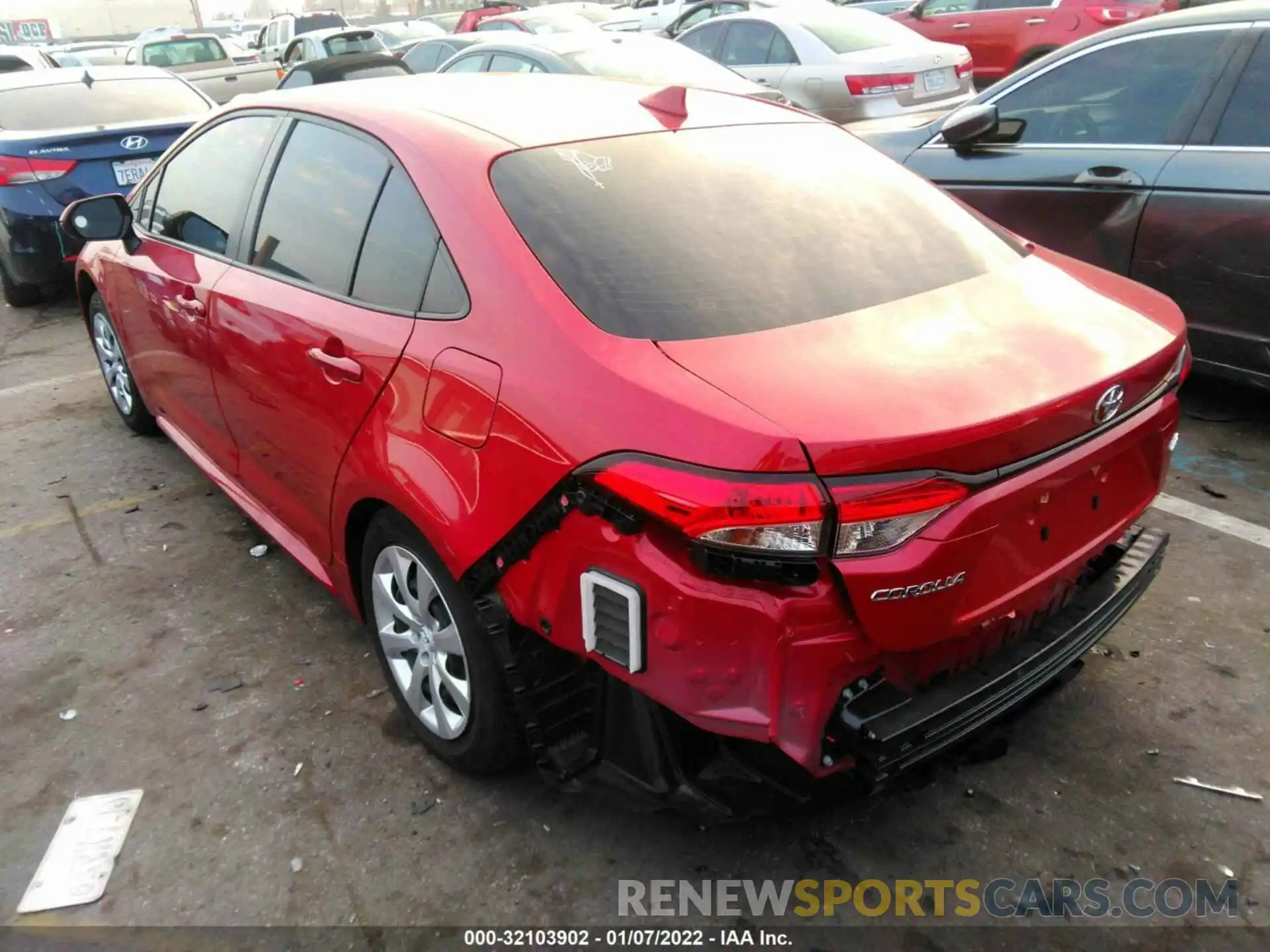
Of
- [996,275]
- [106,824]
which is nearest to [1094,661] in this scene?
[996,275]

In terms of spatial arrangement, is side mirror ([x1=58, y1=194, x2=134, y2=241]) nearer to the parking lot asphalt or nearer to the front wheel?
the parking lot asphalt

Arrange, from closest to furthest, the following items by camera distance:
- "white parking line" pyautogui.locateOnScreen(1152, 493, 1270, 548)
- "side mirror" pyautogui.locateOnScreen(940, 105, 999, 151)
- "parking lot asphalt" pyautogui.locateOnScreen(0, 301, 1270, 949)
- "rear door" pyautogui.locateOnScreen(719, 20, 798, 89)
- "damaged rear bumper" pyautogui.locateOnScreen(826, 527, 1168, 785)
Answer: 1. "damaged rear bumper" pyautogui.locateOnScreen(826, 527, 1168, 785)
2. "parking lot asphalt" pyautogui.locateOnScreen(0, 301, 1270, 949)
3. "white parking line" pyautogui.locateOnScreen(1152, 493, 1270, 548)
4. "side mirror" pyautogui.locateOnScreen(940, 105, 999, 151)
5. "rear door" pyautogui.locateOnScreen(719, 20, 798, 89)

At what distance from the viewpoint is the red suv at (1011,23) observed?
10336 millimetres

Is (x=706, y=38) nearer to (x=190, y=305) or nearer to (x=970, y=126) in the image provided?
(x=970, y=126)

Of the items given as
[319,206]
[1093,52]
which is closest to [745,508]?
[319,206]

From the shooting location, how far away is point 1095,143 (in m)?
4.59

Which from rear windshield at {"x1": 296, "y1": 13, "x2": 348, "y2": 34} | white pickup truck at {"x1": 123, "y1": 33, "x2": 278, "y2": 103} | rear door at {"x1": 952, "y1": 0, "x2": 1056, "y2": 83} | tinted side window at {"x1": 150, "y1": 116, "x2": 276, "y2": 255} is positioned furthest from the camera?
rear windshield at {"x1": 296, "y1": 13, "x2": 348, "y2": 34}

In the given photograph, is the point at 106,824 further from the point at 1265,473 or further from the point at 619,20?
the point at 619,20

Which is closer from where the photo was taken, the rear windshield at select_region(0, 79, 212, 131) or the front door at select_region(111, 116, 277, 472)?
the front door at select_region(111, 116, 277, 472)

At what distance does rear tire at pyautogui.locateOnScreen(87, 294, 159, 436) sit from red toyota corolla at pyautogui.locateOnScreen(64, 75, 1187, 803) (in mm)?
2010

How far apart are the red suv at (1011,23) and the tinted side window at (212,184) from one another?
9.69m

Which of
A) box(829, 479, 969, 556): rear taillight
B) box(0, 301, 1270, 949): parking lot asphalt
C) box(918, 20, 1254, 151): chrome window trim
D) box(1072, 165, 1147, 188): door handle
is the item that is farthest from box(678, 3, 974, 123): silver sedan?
box(829, 479, 969, 556): rear taillight

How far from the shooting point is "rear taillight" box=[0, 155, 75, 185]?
6594 mm

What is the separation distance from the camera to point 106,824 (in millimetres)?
2604
